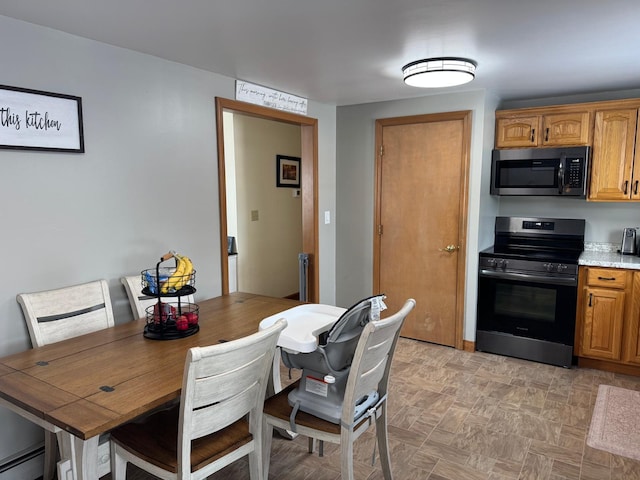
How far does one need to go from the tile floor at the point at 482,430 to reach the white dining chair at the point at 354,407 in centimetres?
41

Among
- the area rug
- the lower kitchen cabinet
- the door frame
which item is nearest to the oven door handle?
the lower kitchen cabinet

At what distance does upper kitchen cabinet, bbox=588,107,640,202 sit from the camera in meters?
3.38

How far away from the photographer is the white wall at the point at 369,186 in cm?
366

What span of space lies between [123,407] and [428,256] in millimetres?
3055

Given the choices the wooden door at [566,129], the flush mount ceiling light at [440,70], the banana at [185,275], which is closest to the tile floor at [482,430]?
the banana at [185,275]

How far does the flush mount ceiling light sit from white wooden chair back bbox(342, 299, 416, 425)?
5.00 ft

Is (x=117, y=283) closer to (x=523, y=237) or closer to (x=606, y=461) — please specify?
(x=606, y=461)

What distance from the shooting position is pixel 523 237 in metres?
4.15

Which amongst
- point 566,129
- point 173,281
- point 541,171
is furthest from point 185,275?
point 566,129

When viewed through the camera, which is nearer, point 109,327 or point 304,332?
point 304,332

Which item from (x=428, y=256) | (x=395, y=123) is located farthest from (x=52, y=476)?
(x=395, y=123)

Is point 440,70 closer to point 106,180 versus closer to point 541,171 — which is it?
point 541,171

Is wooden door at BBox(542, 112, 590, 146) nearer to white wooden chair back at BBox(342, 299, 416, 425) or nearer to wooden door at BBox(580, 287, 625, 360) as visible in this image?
wooden door at BBox(580, 287, 625, 360)

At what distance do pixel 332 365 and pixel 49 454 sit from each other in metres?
1.46
